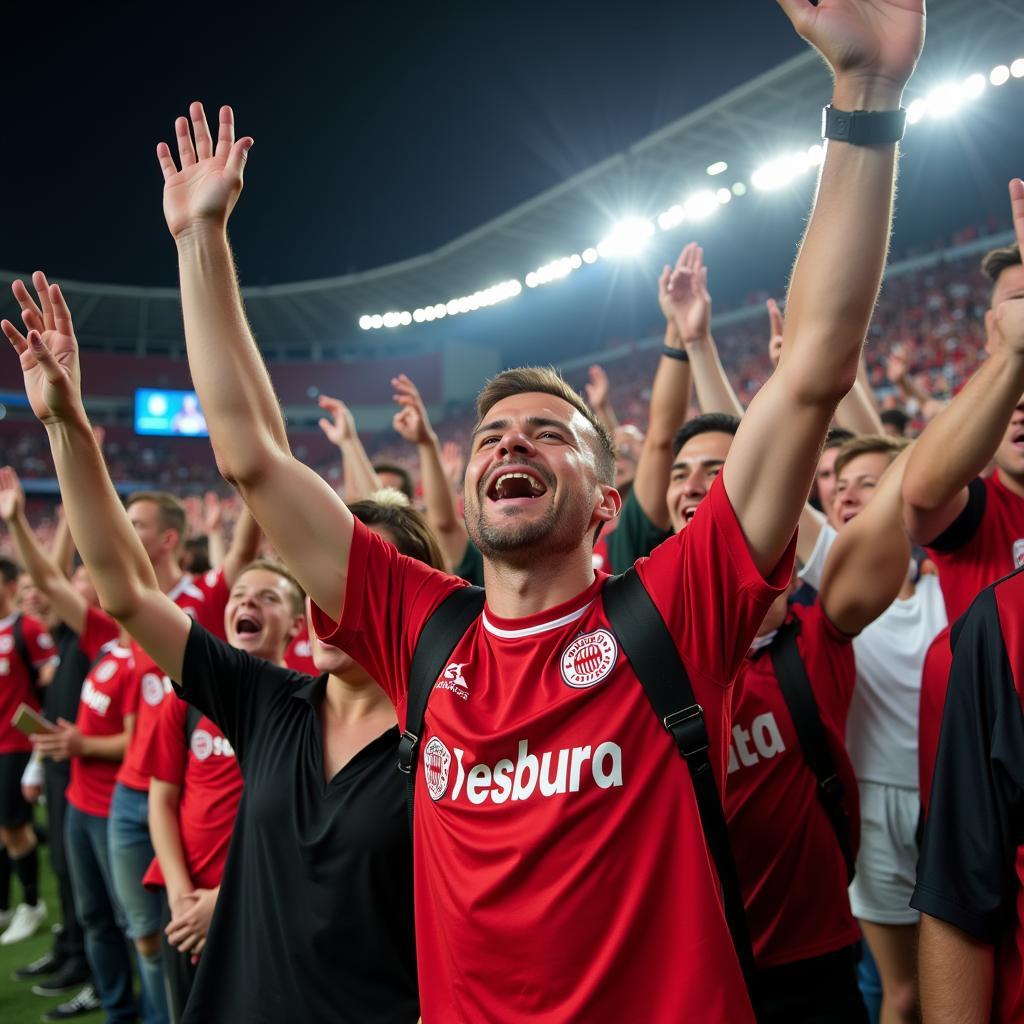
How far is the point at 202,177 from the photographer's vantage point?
1788mm

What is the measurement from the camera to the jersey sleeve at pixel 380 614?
68.4 inches

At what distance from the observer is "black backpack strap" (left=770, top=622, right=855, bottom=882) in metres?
2.07

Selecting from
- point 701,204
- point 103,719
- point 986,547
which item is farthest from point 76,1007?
point 701,204

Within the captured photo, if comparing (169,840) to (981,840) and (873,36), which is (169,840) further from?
(873,36)

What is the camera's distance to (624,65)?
1623 cm

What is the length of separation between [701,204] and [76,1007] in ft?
62.1

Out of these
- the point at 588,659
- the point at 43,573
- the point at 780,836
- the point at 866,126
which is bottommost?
the point at 780,836

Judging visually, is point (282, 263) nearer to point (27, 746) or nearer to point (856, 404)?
point (27, 746)

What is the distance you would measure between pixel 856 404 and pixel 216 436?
9.74ft

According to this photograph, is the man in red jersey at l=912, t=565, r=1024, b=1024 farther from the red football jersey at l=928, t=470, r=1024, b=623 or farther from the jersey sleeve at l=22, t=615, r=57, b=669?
the jersey sleeve at l=22, t=615, r=57, b=669

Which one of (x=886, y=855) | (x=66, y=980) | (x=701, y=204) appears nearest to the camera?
(x=886, y=855)

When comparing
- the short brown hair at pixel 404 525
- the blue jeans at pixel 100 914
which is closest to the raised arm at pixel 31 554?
the blue jeans at pixel 100 914

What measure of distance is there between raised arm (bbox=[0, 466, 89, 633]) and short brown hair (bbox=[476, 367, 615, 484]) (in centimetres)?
323

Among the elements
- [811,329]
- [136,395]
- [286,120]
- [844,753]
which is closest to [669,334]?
[844,753]
